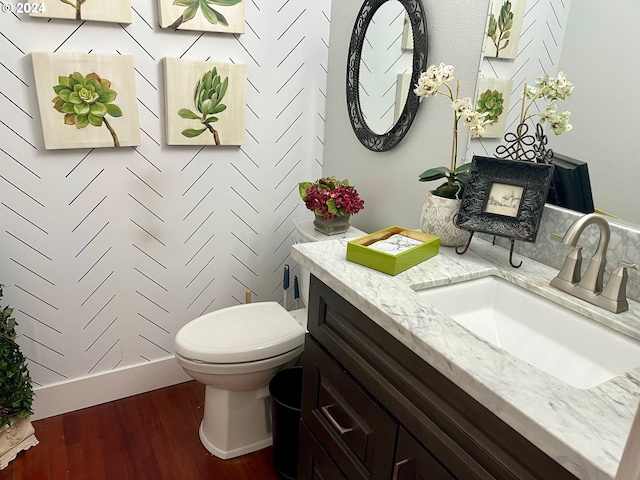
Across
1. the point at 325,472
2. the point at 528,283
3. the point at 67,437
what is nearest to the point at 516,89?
the point at 528,283

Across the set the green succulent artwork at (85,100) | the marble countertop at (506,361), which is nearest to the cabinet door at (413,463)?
the marble countertop at (506,361)

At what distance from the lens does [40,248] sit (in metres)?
1.69

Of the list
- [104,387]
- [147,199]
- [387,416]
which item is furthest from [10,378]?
[387,416]

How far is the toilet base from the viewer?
167 centimetres

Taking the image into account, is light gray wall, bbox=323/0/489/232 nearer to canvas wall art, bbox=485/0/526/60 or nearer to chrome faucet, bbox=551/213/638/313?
canvas wall art, bbox=485/0/526/60

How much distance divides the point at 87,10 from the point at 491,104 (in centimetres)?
135

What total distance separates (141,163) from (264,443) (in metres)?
1.22

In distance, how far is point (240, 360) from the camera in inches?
59.2

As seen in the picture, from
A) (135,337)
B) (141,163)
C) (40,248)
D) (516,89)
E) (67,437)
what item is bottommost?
(67,437)

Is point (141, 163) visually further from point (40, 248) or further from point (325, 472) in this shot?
point (325, 472)

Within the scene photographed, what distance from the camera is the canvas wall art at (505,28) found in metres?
1.20

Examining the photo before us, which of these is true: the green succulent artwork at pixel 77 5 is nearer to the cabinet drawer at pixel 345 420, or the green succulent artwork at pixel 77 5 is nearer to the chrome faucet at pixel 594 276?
the cabinet drawer at pixel 345 420

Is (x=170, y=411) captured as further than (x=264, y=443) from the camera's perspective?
Yes

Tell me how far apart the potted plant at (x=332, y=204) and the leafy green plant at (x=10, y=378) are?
3.77ft
